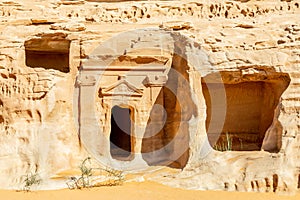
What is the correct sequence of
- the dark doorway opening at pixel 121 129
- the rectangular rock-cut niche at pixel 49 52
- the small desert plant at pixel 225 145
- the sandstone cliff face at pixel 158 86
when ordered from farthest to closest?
the dark doorway opening at pixel 121 129
the rectangular rock-cut niche at pixel 49 52
the small desert plant at pixel 225 145
the sandstone cliff face at pixel 158 86

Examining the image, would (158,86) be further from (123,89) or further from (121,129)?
(121,129)

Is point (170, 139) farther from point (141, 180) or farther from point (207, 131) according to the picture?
point (141, 180)

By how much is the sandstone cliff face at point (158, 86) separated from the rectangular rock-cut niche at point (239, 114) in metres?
0.03

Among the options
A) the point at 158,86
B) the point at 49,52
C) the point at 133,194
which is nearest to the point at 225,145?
the point at 158,86

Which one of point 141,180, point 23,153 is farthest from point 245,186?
point 23,153

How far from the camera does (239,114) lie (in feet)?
45.5

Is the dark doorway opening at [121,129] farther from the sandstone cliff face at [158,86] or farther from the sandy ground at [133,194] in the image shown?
the sandy ground at [133,194]

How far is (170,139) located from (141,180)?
3.08 metres

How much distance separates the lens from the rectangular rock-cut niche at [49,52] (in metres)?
14.4

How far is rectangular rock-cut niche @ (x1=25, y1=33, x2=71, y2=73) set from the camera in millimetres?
14434

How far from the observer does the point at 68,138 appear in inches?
546

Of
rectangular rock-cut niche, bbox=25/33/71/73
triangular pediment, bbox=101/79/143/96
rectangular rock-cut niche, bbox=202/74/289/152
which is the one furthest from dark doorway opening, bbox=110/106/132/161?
rectangular rock-cut niche, bbox=202/74/289/152

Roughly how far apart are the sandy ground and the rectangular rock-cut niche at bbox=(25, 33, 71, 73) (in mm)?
5749

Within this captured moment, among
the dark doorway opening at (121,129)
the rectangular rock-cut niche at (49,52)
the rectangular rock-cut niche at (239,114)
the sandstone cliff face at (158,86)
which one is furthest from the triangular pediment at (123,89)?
the dark doorway opening at (121,129)
